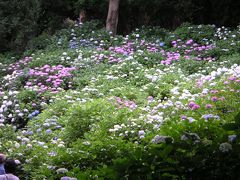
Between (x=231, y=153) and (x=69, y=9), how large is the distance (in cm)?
1454

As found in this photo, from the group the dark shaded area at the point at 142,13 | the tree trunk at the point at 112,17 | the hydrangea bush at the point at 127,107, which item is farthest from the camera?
the dark shaded area at the point at 142,13

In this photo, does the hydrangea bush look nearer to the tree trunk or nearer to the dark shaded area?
the tree trunk

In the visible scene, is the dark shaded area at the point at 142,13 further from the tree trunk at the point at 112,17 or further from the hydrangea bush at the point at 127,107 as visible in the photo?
the hydrangea bush at the point at 127,107

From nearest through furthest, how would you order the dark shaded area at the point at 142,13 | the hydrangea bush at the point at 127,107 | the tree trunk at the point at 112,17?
the hydrangea bush at the point at 127,107
the tree trunk at the point at 112,17
the dark shaded area at the point at 142,13

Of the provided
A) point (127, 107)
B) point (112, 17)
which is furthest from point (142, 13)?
point (127, 107)

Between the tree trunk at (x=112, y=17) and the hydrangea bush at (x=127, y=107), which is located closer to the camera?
the hydrangea bush at (x=127, y=107)

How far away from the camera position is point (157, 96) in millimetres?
7895

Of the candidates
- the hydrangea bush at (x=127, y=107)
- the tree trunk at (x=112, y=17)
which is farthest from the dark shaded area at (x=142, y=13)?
the hydrangea bush at (x=127, y=107)

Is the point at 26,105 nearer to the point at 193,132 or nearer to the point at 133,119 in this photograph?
the point at 133,119

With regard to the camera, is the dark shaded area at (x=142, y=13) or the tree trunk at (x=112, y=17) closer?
the tree trunk at (x=112, y=17)

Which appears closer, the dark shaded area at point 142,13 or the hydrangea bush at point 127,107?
the hydrangea bush at point 127,107

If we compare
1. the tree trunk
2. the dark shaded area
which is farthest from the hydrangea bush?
the dark shaded area

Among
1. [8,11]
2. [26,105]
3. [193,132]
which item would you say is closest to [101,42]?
[8,11]

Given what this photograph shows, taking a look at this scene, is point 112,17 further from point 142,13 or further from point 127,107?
point 127,107
